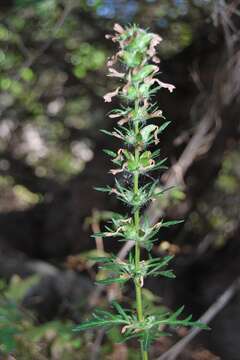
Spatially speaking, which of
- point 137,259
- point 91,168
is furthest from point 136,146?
point 91,168

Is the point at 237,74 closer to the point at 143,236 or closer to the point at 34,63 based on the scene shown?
the point at 34,63

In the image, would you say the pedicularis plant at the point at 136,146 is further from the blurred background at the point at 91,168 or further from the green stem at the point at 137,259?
the blurred background at the point at 91,168

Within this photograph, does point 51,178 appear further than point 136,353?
Yes

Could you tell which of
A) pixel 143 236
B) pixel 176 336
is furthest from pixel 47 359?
pixel 143 236

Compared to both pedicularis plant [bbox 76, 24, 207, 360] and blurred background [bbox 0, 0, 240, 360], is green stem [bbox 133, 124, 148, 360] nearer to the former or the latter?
pedicularis plant [bbox 76, 24, 207, 360]

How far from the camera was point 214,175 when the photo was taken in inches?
173

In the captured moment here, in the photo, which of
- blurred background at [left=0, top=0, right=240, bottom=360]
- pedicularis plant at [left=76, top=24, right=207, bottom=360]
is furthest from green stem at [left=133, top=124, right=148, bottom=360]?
blurred background at [left=0, top=0, right=240, bottom=360]

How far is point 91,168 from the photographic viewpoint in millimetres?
4852

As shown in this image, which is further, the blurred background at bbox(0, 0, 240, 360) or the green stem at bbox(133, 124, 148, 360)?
the blurred background at bbox(0, 0, 240, 360)

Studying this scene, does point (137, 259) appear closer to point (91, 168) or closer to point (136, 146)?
point (136, 146)

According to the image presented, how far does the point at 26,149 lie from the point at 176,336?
10.1 ft

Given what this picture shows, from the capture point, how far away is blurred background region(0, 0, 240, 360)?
3271 mm

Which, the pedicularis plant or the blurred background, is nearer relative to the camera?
the pedicularis plant

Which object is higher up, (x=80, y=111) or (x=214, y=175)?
→ (x=80, y=111)
